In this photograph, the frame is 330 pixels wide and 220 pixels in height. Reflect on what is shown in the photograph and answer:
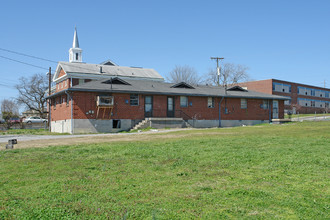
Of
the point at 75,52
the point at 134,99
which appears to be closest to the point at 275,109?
the point at 134,99

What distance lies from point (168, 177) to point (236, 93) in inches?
1335

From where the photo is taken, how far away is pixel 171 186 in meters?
7.06

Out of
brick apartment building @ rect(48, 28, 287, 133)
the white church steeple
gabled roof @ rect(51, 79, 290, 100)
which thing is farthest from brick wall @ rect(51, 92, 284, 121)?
the white church steeple

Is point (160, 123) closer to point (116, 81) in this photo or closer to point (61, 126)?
point (116, 81)

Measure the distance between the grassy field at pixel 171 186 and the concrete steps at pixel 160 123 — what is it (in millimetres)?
21309

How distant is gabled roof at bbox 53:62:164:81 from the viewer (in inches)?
2003

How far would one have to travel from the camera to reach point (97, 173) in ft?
28.1

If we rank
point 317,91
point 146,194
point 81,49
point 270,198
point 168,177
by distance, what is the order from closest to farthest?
point 270,198 → point 146,194 → point 168,177 → point 81,49 → point 317,91

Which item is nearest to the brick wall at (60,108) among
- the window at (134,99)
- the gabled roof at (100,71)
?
the window at (134,99)

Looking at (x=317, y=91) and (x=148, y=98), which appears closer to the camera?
(x=148, y=98)

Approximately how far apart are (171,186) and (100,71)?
146ft

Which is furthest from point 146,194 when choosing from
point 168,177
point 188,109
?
point 188,109

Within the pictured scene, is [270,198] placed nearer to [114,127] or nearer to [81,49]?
[114,127]

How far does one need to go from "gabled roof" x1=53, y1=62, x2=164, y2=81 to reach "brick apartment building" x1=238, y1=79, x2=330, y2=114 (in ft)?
94.0
